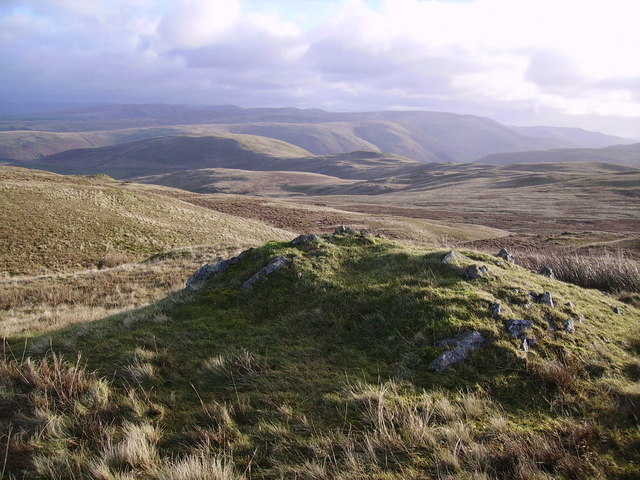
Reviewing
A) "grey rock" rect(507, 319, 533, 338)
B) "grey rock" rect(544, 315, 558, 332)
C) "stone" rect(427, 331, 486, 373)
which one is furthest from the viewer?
"grey rock" rect(544, 315, 558, 332)

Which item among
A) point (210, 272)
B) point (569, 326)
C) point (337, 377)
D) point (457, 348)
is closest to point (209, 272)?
point (210, 272)

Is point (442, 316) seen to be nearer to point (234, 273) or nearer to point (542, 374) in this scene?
point (542, 374)

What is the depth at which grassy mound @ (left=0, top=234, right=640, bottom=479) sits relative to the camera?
3.96 meters

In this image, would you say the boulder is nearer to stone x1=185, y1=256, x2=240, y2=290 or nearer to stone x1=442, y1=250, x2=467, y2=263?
stone x1=442, y1=250, x2=467, y2=263

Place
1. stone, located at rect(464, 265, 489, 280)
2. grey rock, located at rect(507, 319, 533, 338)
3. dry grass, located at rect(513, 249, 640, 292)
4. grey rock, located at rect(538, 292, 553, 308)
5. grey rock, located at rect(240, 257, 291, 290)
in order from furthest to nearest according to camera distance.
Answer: dry grass, located at rect(513, 249, 640, 292)
grey rock, located at rect(240, 257, 291, 290)
stone, located at rect(464, 265, 489, 280)
grey rock, located at rect(538, 292, 553, 308)
grey rock, located at rect(507, 319, 533, 338)

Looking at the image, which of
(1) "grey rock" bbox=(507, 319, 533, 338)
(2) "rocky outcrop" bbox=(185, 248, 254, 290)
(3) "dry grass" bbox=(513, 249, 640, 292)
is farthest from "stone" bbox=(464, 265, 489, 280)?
(3) "dry grass" bbox=(513, 249, 640, 292)

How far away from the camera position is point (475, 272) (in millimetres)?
8008

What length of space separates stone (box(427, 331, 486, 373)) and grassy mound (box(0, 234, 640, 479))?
11 centimetres

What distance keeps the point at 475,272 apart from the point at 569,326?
6.74 feet

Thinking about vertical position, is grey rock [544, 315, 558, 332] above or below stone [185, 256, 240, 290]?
above

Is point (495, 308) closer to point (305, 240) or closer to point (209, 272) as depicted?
point (305, 240)

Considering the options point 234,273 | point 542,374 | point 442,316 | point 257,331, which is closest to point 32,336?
point 234,273

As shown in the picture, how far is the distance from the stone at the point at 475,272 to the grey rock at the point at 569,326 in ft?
5.99

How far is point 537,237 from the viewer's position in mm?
42281
